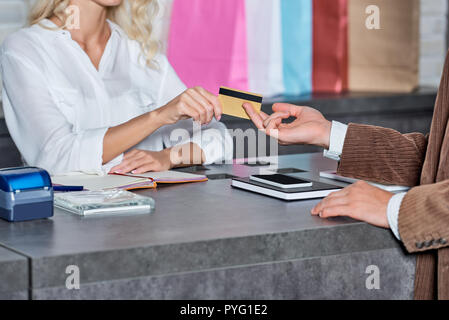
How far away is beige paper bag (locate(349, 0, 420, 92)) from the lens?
3.83m

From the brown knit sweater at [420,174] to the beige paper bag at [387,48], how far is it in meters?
2.19

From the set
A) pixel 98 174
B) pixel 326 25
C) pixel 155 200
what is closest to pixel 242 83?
pixel 326 25

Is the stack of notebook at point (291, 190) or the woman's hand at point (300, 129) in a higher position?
the woman's hand at point (300, 129)

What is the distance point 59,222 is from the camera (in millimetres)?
1305

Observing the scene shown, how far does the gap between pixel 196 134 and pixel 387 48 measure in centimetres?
198

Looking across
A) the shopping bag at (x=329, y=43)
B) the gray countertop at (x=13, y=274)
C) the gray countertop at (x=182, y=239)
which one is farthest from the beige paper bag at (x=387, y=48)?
the gray countertop at (x=13, y=274)

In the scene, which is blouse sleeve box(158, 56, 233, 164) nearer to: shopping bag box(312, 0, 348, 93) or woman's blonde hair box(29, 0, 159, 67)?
woman's blonde hair box(29, 0, 159, 67)

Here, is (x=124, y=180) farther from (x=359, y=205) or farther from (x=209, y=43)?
(x=209, y=43)

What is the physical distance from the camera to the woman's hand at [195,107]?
1.85 m

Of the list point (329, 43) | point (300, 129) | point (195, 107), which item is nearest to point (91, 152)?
point (195, 107)

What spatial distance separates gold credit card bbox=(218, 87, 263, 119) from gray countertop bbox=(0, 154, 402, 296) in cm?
30

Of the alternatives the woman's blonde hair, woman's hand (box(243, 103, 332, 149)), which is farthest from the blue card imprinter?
the woman's blonde hair

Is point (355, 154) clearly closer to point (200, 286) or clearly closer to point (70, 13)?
point (200, 286)

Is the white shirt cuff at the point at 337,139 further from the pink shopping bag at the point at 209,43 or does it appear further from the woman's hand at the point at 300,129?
the pink shopping bag at the point at 209,43
